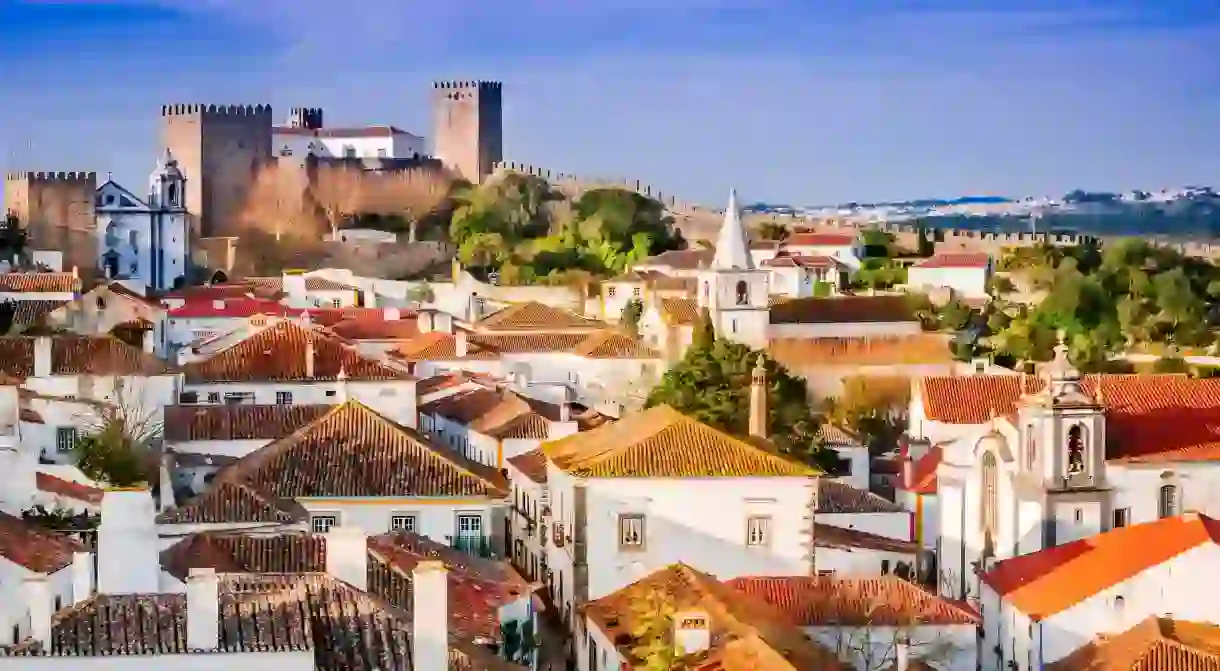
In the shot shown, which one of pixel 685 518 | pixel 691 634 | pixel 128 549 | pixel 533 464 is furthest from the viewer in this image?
pixel 533 464

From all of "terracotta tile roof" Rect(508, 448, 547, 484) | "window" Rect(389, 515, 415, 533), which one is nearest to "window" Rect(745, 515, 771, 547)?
"terracotta tile roof" Rect(508, 448, 547, 484)

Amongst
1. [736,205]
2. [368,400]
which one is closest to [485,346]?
[736,205]

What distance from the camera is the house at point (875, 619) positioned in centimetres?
2431

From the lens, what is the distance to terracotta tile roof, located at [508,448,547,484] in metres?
30.4

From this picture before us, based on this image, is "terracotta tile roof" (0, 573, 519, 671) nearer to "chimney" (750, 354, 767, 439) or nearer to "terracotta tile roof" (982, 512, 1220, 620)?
"terracotta tile roof" (982, 512, 1220, 620)

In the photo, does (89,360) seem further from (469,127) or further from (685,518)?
(469,127)

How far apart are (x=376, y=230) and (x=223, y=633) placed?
64200 millimetres

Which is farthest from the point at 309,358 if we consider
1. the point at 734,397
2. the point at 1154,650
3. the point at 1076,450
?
the point at 1154,650

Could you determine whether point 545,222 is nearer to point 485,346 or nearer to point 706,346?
point 485,346

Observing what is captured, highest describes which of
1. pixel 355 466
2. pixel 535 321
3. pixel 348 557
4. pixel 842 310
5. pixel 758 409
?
pixel 842 310

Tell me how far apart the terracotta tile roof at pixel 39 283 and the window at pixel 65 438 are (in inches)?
753

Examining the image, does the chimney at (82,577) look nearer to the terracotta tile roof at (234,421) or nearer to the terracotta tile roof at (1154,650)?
the terracotta tile roof at (1154,650)

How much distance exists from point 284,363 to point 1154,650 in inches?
726

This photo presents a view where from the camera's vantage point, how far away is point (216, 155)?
8081 centimetres
